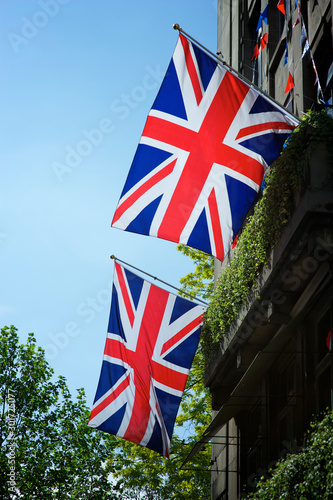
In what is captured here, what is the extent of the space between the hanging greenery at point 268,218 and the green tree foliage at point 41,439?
53.4 ft

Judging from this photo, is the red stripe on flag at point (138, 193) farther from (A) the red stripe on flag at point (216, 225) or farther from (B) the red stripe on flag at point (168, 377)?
(B) the red stripe on flag at point (168, 377)

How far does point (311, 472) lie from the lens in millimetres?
10156

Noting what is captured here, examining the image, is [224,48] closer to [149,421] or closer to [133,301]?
[133,301]

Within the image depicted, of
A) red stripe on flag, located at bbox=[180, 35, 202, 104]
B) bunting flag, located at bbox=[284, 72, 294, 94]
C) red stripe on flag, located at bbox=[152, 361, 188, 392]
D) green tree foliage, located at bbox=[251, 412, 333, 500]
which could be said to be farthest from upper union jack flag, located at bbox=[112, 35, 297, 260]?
bunting flag, located at bbox=[284, 72, 294, 94]

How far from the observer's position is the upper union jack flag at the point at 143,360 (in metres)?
14.9

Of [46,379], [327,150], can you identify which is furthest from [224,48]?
[46,379]

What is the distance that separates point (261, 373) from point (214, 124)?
6155 mm

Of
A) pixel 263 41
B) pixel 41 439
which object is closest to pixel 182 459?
pixel 41 439

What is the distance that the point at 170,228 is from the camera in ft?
40.1

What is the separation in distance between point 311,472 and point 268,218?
15.6 feet

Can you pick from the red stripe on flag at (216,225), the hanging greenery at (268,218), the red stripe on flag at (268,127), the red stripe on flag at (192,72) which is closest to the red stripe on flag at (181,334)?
the hanging greenery at (268,218)

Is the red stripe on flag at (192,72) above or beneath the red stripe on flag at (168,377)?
above

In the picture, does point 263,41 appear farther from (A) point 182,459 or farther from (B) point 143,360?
(A) point 182,459

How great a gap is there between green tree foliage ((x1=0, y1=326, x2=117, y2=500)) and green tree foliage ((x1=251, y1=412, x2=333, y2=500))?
1950 cm
